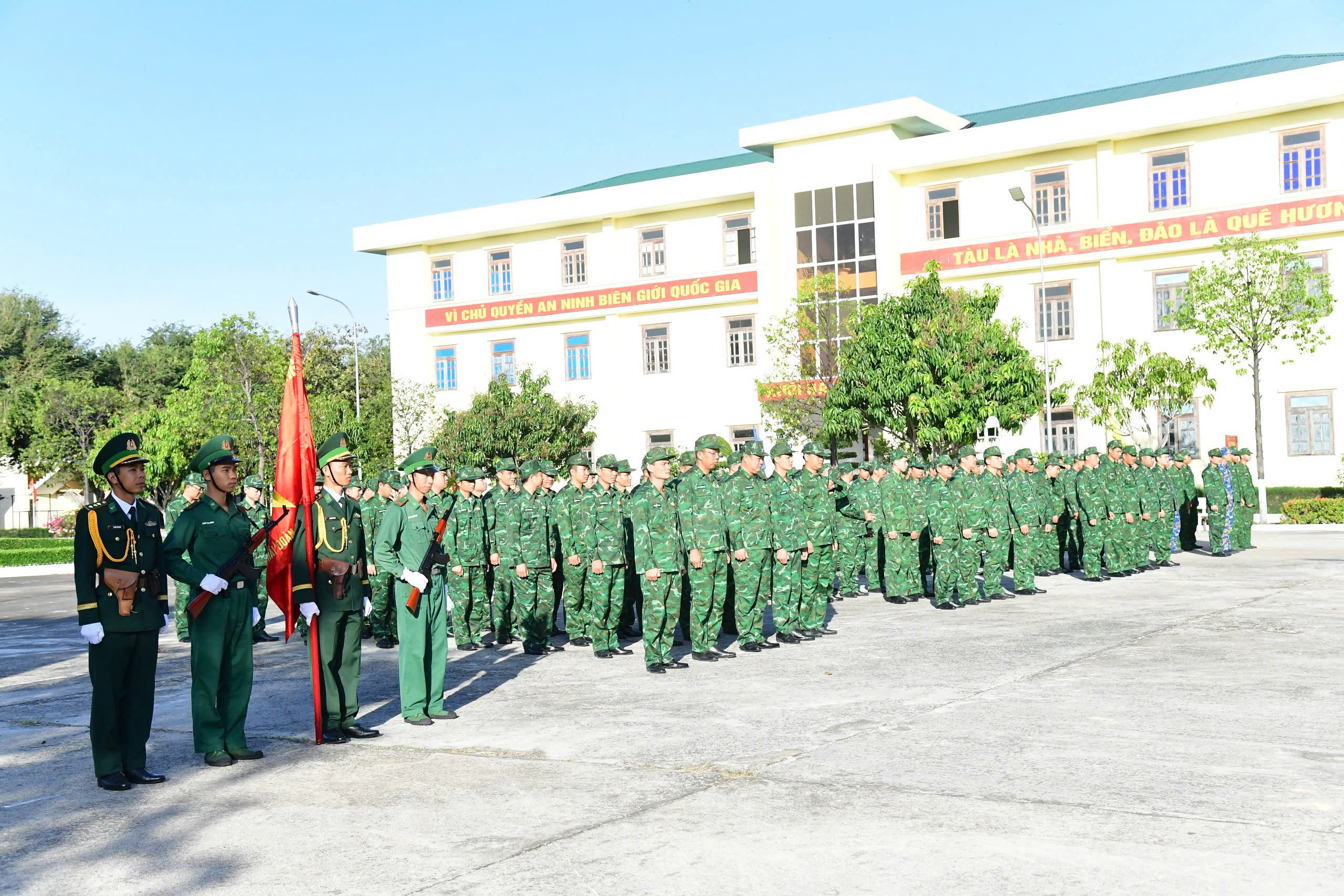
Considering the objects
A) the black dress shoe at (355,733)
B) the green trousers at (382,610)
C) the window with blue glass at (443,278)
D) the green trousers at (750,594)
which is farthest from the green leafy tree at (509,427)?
the black dress shoe at (355,733)

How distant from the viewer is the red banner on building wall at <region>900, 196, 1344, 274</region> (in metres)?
30.7

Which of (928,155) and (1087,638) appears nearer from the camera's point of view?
(1087,638)

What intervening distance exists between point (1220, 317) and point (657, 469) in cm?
2287

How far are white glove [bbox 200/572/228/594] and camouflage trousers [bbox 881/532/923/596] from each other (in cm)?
967

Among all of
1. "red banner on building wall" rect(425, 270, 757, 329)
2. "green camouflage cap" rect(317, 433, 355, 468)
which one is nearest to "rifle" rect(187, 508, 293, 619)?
"green camouflage cap" rect(317, 433, 355, 468)

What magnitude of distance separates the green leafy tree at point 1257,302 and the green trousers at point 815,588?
66.9ft

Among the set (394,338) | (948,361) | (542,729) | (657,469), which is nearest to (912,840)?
(542,729)

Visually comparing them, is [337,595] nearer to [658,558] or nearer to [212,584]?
[212,584]

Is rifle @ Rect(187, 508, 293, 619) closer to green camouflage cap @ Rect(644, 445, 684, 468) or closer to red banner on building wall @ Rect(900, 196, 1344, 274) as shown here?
green camouflage cap @ Rect(644, 445, 684, 468)

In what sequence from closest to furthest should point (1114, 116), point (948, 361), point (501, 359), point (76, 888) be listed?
point (76, 888)
point (948, 361)
point (1114, 116)
point (501, 359)

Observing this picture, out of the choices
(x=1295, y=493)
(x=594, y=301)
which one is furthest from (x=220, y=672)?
(x=594, y=301)

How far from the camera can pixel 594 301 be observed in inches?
1615

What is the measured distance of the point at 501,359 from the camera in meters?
43.0

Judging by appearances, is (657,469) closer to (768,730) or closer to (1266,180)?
(768,730)
